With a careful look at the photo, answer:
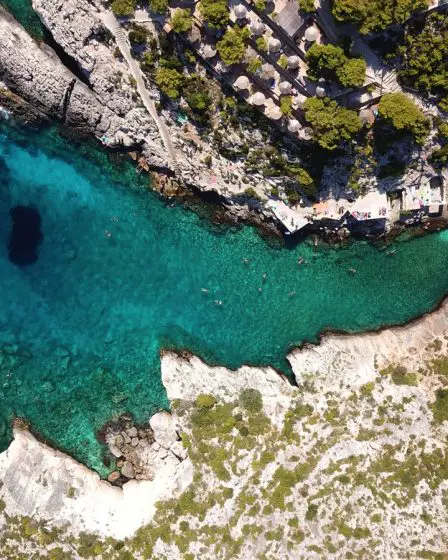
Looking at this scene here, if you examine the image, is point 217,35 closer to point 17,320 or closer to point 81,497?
point 17,320

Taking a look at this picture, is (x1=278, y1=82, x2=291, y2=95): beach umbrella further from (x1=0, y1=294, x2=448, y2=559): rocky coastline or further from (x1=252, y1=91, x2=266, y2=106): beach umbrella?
(x1=0, y1=294, x2=448, y2=559): rocky coastline

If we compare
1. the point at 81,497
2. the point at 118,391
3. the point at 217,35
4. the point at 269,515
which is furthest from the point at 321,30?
the point at 81,497

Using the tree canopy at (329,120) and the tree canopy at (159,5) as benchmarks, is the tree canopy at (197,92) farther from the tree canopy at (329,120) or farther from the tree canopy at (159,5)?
the tree canopy at (329,120)

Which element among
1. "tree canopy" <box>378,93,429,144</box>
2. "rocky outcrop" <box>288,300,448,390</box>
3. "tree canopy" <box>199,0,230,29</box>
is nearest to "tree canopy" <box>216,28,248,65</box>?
"tree canopy" <box>199,0,230,29</box>

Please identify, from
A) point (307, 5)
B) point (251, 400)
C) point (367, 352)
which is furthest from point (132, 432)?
point (307, 5)

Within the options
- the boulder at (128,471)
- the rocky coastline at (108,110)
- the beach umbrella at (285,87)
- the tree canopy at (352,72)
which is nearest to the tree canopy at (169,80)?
A: the rocky coastline at (108,110)

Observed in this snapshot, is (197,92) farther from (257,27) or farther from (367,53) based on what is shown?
(367,53)

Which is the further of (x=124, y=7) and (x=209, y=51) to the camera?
(x=124, y=7)
